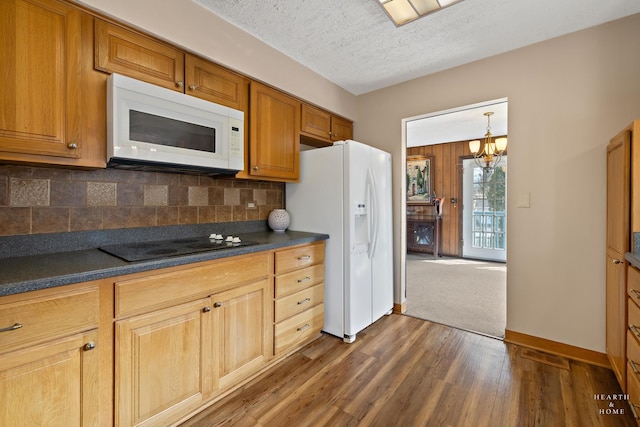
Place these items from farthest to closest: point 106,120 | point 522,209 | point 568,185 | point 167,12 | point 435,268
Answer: point 435,268
point 522,209
point 568,185
point 167,12
point 106,120

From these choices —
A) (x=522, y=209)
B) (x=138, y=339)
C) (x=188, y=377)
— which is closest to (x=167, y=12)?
(x=138, y=339)

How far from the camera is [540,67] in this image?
7.27 feet

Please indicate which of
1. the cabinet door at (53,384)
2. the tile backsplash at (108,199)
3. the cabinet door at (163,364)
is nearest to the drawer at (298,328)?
the cabinet door at (163,364)

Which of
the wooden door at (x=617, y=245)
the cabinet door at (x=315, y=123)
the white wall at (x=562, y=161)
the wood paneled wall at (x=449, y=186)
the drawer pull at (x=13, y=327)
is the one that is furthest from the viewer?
the wood paneled wall at (x=449, y=186)

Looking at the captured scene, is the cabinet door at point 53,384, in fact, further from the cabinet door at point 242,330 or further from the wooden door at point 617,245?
the wooden door at point 617,245

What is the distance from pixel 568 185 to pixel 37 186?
339cm

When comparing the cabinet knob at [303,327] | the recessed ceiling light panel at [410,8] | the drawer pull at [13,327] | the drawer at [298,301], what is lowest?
the cabinet knob at [303,327]

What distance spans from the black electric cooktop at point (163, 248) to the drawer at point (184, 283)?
0.09 metres

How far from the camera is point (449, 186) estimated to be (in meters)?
6.12

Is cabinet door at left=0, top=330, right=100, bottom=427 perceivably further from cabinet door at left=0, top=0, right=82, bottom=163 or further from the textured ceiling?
the textured ceiling

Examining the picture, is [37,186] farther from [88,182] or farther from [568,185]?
[568,185]

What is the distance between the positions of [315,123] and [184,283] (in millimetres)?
1915

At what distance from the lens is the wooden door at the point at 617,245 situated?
1603 millimetres

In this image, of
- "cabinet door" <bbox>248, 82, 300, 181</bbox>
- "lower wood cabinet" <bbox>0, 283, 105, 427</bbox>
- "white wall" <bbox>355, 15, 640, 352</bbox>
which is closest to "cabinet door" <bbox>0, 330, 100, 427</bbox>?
"lower wood cabinet" <bbox>0, 283, 105, 427</bbox>
